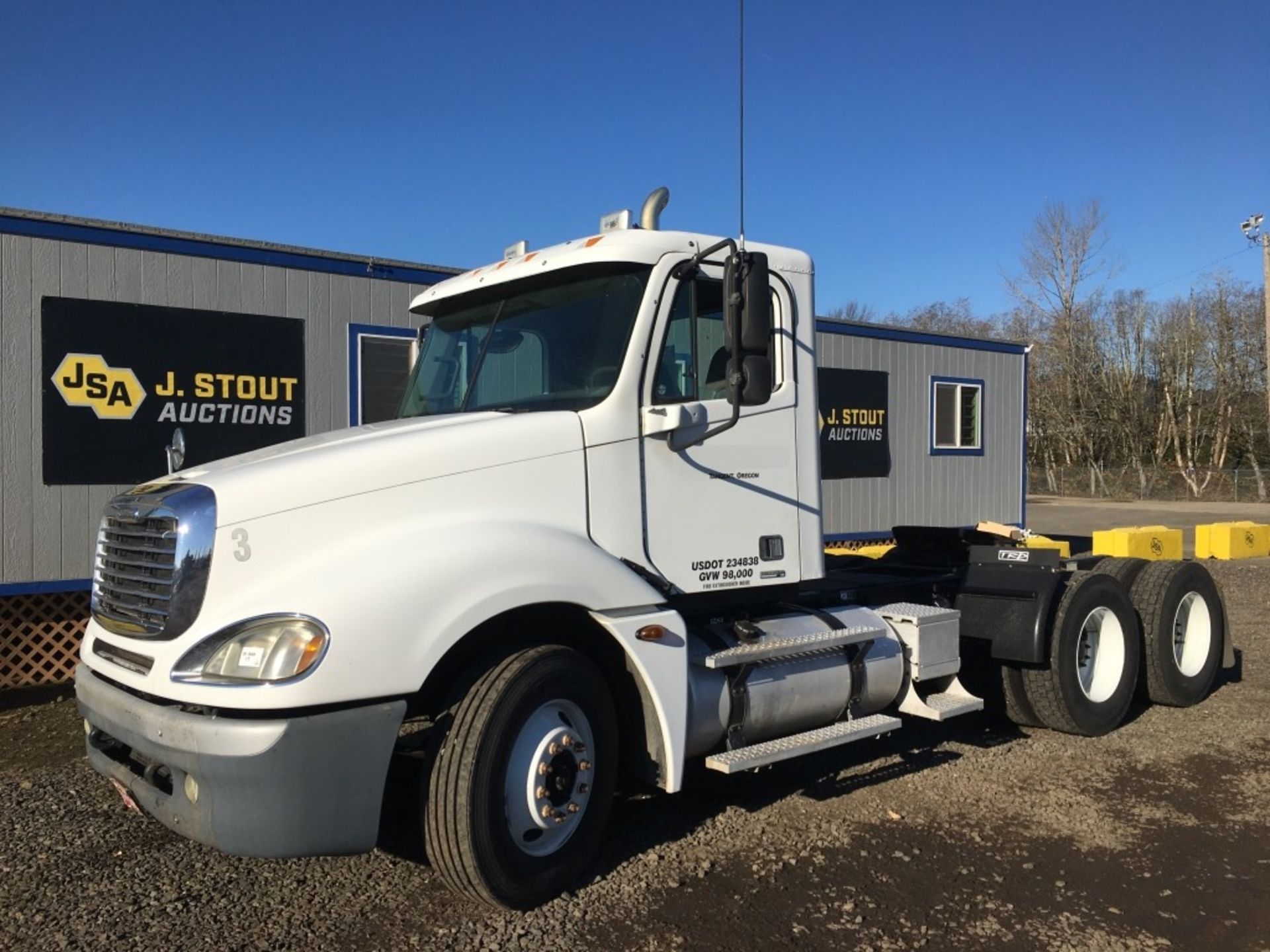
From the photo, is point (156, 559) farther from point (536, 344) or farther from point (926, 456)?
point (926, 456)

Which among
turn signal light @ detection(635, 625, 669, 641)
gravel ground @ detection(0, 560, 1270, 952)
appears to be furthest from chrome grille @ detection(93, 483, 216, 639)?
turn signal light @ detection(635, 625, 669, 641)

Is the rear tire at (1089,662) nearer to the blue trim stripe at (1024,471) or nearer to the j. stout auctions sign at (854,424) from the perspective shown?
the j. stout auctions sign at (854,424)

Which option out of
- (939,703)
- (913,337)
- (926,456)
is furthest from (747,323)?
(926,456)

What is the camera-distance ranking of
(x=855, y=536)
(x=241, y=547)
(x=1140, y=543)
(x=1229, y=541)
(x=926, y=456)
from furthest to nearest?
(x=1229, y=541) → (x=1140, y=543) → (x=926, y=456) → (x=855, y=536) → (x=241, y=547)

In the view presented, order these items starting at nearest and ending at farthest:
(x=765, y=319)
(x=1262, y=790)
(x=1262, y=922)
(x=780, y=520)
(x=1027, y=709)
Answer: (x=1262, y=922) → (x=765, y=319) → (x=780, y=520) → (x=1262, y=790) → (x=1027, y=709)

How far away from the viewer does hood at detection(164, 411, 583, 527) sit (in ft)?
11.5

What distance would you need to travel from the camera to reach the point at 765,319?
404 cm

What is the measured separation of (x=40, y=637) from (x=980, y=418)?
12069 millimetres

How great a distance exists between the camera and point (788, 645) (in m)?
4.57

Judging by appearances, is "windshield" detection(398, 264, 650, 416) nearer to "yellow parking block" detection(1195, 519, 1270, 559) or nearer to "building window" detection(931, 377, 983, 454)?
"building window" detection(931, 377, 983, 454)

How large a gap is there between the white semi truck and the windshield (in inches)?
0.5

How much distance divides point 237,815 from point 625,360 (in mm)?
2284

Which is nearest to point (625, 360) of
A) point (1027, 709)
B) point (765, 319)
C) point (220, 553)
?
point (765, 319)

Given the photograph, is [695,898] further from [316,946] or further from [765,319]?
[765,319]
